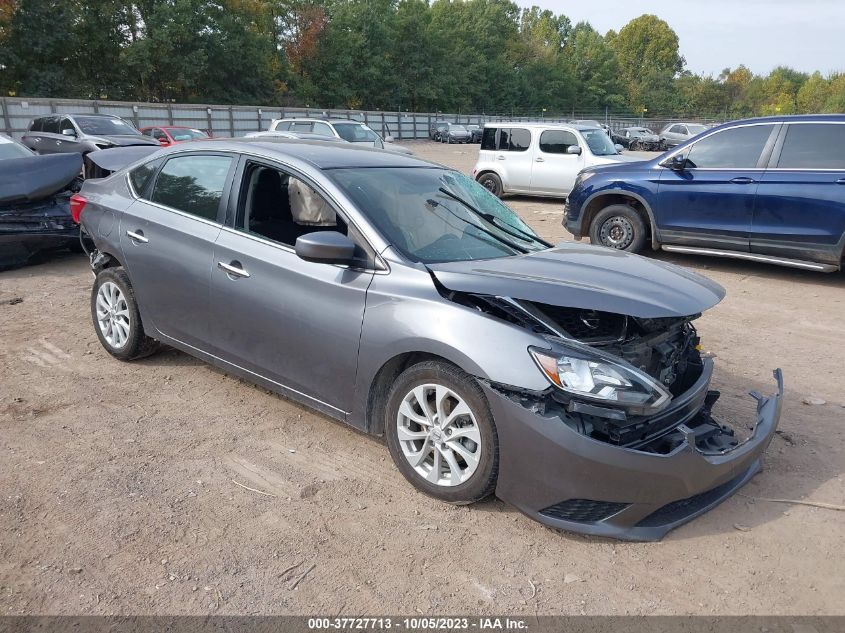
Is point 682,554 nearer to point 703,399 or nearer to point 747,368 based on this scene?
point 703,399

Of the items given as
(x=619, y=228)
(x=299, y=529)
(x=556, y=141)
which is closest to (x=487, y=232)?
(x=299, y=529)

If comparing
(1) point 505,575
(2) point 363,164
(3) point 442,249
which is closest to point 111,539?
(1) point 505,575

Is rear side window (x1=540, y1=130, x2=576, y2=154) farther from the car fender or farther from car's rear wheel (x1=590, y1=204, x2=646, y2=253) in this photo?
the car fender

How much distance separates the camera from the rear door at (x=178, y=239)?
416 centimetres

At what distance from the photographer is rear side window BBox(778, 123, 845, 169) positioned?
743 cm

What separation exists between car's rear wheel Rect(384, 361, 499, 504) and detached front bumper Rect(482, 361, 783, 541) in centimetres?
8

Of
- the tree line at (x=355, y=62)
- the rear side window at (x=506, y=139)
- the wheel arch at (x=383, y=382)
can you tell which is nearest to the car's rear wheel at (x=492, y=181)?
the rear side window at (x=506, y=139)

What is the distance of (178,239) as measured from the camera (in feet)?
14.0

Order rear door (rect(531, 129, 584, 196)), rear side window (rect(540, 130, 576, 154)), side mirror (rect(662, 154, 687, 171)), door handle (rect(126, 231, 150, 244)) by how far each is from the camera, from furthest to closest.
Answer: rear side window (rect(540, 130, 576, 154)), rear door (rect(531, 129, 584, 196)), side mirror (rect(662, 154, 687, 171)), door handle (rect(126, 231, 150, 244))

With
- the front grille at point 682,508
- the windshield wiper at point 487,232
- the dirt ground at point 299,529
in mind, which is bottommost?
the dirt ground at point 299,529

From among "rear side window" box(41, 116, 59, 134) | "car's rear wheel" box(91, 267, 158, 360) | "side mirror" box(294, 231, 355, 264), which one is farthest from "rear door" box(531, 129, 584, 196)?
"rear side window" box(41, 116, 59, 134)

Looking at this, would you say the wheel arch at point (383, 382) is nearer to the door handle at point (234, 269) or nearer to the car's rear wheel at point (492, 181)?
the door handle at point (234, 269)

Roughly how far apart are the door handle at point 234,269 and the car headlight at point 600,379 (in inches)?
72.7

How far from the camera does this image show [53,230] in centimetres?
793
